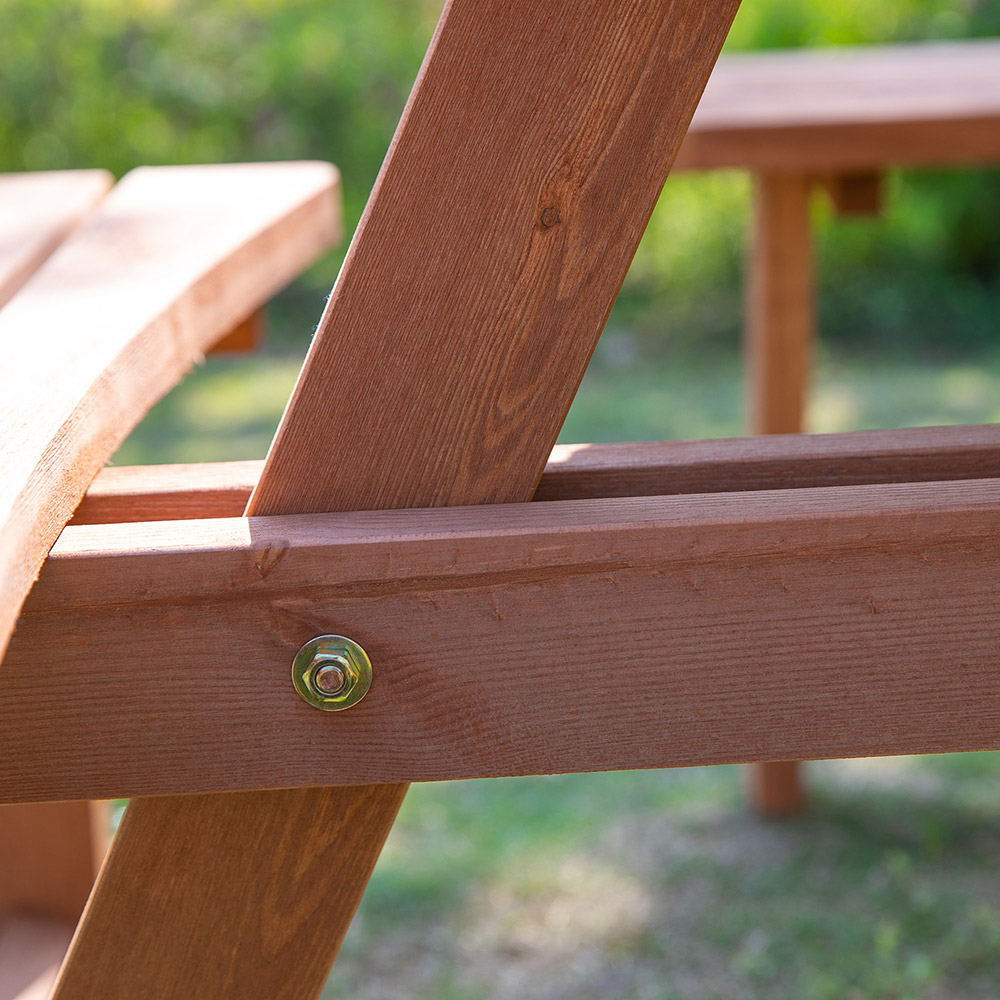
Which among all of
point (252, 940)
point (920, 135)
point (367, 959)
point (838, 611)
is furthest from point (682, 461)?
point (367, 959)

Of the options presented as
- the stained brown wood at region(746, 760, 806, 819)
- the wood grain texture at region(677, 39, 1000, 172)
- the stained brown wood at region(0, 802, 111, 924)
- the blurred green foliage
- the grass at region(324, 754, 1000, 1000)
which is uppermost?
the blurred green foliage

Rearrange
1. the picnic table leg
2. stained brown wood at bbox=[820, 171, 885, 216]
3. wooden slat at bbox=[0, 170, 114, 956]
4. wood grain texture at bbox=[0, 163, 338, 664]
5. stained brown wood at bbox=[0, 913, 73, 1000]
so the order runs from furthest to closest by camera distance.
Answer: stained brown wood at bbox=[820, 171, 885, 216]
the picnic table leg
wooden slat at bbox=[0, 170, 114, 956]
stained brown wood at bbox=[0, 913, 73, 1000]
wood grain texture at bbox=[0, 163, 338, 664]

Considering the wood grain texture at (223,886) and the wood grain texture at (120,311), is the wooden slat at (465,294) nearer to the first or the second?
the wood grain texture at (223,886)

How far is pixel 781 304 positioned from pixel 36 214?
1.45 meters

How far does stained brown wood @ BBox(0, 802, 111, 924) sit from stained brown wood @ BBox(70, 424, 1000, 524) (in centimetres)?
60

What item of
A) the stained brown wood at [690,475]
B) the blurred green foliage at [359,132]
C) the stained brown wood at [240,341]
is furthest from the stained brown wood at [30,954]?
the blurred green foliage at [359,132]

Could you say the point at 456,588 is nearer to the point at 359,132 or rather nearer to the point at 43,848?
the point at 43,848

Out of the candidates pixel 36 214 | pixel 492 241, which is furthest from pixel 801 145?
pixel 492 241

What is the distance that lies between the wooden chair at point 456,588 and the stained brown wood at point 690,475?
73 millimetres

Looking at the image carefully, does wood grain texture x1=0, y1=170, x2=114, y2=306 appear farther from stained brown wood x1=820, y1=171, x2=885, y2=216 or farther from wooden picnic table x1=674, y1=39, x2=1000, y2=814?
stained brown wood x1=820, y1=171, x2=885, y2=216

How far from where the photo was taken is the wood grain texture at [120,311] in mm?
603

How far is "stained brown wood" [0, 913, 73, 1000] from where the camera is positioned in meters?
1.10

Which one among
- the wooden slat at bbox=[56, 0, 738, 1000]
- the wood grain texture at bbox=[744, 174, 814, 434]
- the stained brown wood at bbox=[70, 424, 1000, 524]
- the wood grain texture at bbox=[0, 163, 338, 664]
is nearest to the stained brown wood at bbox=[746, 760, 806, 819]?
the wood grain texture at bbox=[744, 174, 814, 434]

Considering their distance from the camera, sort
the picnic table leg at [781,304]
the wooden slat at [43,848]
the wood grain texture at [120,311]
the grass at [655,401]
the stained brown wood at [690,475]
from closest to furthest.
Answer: the wood grain texture at [120,311], the stained brown wood at [690,475], the wooden slat at [43,848], the picnic table leg at [781,304], the grass at [655,401]
